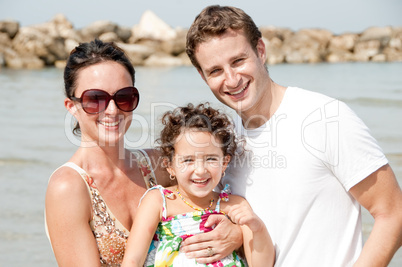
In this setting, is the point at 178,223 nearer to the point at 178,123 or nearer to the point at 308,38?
the point at 178,123

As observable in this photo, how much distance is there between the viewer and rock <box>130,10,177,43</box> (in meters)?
39.5

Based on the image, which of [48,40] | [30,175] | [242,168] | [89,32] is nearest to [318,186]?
[242,168]

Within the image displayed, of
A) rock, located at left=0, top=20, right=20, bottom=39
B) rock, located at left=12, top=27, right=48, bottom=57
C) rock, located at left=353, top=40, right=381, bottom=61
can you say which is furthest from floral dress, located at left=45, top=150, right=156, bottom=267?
rock, located at left=353, top=40, right=381, bottom=61

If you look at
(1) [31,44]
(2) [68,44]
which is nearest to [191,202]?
(1) [31,44]

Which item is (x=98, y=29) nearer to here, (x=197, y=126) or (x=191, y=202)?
(x=197, y=126)

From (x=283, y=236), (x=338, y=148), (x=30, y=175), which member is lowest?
(x=30, y=175)

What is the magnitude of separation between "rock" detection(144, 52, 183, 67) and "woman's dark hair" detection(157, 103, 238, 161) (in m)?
30.1

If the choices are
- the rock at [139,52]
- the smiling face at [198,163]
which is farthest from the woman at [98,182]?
the rock at [139,52]

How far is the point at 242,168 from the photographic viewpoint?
3328 mm

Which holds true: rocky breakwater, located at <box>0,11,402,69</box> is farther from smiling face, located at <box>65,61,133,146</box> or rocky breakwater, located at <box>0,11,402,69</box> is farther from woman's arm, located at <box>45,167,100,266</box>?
woman's arm, located at <box>45,167,100,266</box>

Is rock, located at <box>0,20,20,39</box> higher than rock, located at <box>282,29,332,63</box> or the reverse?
higher

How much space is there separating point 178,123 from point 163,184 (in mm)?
472

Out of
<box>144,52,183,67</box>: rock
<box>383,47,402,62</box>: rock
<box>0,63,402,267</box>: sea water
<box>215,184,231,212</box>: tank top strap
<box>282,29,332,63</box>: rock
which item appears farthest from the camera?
<box>282,29,332,63</box>: rock

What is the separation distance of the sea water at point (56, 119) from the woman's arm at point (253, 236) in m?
1.05
